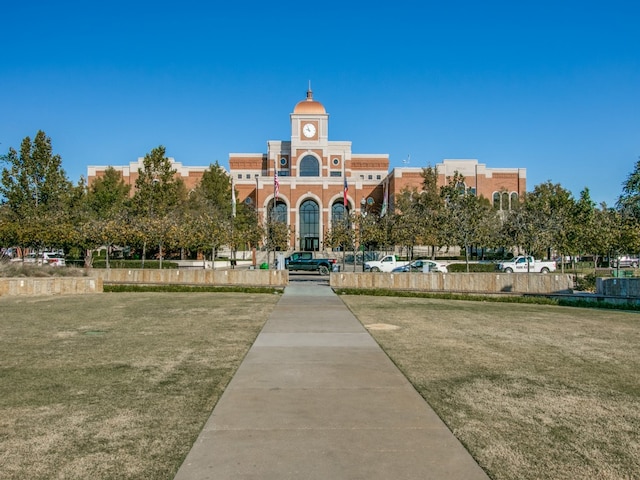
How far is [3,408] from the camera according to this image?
651cm

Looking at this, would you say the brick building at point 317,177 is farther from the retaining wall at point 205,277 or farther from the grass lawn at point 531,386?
the grass lawn at point 531,386

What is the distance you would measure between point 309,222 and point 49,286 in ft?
166

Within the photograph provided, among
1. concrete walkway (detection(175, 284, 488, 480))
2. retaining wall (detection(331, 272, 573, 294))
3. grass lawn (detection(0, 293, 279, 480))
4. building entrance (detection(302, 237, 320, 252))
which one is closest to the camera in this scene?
concrete walkway (detection(175, 284, 488, 480))

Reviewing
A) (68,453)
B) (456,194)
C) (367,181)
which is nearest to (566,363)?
(68,453)

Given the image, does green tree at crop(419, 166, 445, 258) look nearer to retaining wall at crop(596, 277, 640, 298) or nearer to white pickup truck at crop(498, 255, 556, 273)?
white pickup truck at crop(498, 255, 556, 273)

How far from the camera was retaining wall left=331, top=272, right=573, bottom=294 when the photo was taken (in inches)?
1013

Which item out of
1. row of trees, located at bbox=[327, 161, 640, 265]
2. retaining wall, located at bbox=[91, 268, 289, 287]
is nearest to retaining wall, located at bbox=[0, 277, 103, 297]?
retaining wall, located at bbox=[91, 268, 289, 287]

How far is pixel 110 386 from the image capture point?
7.52 metres

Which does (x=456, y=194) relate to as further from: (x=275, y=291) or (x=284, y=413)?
(x=284, y=413)

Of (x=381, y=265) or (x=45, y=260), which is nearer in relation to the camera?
(x=381, y=265)

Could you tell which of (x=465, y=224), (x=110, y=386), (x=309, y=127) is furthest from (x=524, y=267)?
(x=309, y=127)

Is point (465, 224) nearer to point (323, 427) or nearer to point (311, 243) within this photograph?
point (311, 243)

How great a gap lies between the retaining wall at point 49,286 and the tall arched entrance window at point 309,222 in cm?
4915

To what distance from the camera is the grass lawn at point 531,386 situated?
16.8ft
